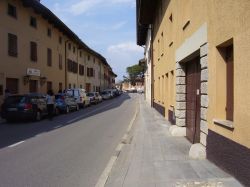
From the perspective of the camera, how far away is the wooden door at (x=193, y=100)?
1155 centimetres

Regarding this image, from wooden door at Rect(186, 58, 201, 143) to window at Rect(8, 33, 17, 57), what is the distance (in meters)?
16.5

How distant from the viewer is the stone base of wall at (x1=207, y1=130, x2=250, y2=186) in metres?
6.35

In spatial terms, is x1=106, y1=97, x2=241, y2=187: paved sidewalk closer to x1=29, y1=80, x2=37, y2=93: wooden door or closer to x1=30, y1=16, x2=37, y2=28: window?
x1=29, y1=80, x2=37, y2=93: wooden door

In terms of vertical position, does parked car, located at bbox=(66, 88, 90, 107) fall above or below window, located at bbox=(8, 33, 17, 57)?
below

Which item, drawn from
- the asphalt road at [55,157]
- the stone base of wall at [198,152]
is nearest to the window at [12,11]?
the asphalt road at [55,157]

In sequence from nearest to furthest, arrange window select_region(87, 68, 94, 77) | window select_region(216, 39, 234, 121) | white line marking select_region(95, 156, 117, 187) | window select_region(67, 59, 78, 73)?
white line marking select_region(95, 156, 117, 187) < window select_region(216, 39, 234, 121) < window select_region(67, 59, 78, 73) < window select_region(87, 68, 94, 77)

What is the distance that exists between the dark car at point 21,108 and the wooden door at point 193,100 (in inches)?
432

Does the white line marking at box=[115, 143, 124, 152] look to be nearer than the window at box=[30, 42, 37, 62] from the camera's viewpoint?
Yes

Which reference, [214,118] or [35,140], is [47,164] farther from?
[35,140]

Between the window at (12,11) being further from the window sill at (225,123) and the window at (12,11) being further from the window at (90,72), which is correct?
the window at (90,72)

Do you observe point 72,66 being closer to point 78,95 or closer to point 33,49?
point 78,95

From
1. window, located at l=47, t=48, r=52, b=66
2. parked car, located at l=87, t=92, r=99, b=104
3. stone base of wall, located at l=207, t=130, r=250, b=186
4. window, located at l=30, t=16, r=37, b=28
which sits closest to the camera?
stone base of wall, located at l=207, t=130, r=250, b=186

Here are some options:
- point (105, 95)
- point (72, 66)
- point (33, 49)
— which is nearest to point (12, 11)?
point (33, 49)

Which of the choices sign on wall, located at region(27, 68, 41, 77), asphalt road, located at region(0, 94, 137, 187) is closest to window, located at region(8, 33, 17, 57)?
sign on wall, located at region(27, 68, 41, 77)
